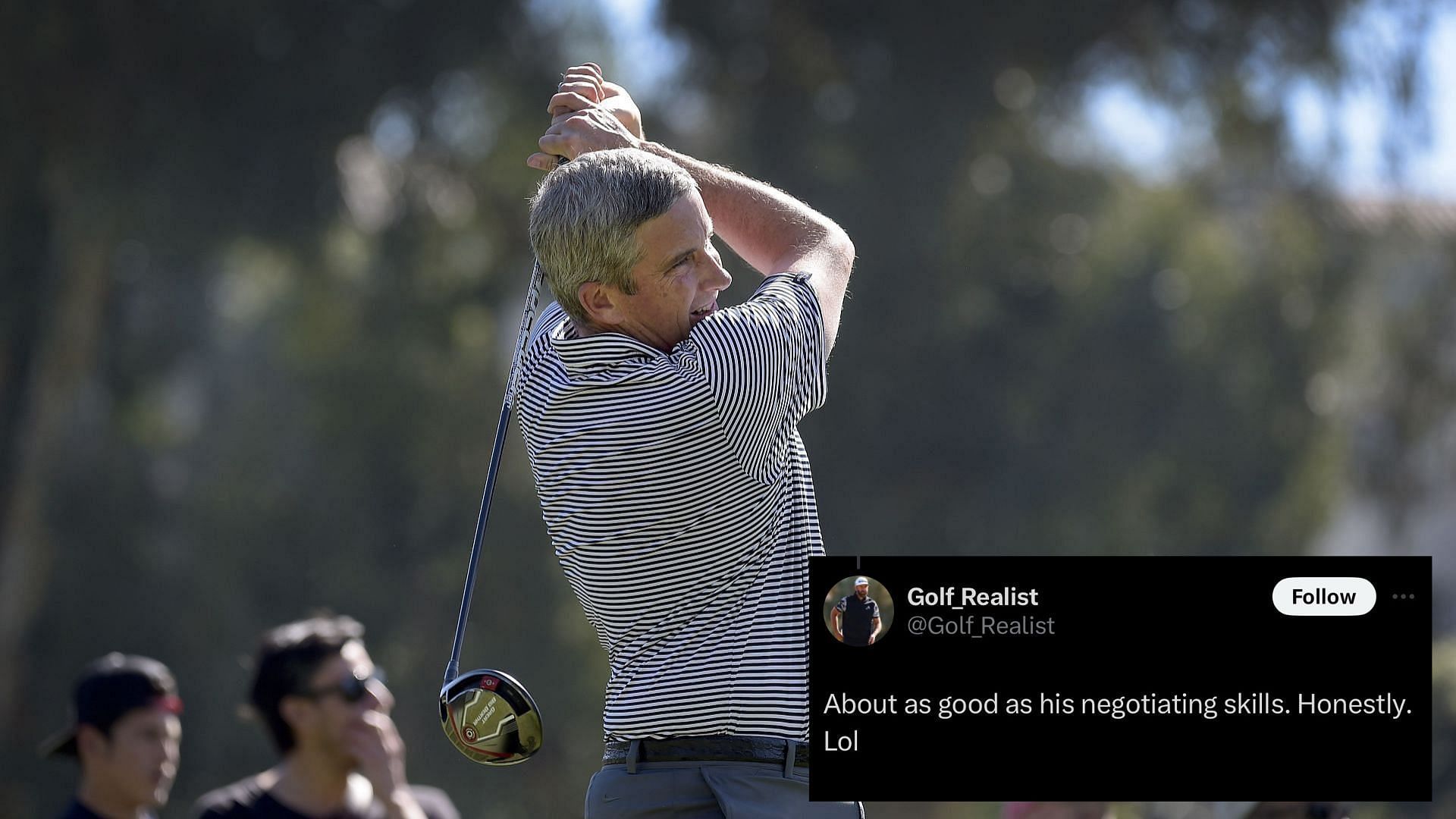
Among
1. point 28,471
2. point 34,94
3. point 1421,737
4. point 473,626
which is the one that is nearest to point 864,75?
point 473,626

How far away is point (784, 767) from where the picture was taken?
2.30m

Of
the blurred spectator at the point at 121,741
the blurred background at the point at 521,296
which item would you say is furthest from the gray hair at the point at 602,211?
the blurred background at the point at 521,296

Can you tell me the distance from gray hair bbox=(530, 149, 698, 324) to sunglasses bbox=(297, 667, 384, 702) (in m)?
2.42

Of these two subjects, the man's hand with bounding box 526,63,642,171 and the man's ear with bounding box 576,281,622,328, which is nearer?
the man's ear with bounding box 576,281,622,328

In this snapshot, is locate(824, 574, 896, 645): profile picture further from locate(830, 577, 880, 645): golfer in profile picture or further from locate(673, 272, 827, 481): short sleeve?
locate(673, 272, 827, 481): short sleeve

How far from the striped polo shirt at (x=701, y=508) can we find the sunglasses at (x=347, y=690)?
2.27 metres

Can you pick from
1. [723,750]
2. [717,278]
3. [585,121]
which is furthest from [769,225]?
[723,750]

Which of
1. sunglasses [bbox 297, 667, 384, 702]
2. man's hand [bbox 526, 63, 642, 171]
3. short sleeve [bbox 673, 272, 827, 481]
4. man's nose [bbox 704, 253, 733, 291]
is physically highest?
man's hand [bbox 526, 63, 642, 171]

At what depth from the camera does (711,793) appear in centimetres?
228

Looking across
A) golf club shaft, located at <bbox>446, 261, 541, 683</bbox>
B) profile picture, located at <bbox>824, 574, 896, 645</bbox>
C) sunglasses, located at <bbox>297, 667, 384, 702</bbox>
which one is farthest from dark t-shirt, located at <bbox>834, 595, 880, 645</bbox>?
sunglasses, located at <bbox>297, 667, 384, 702</bbox>

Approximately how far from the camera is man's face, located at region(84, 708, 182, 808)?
14.6 feet

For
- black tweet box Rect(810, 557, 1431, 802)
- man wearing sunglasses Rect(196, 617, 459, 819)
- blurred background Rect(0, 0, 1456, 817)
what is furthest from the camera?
blurred background Rect(0, 0, 1456, 817)

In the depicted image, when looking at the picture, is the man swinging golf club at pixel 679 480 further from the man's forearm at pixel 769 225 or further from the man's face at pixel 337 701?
the man's face at pixel 337 701

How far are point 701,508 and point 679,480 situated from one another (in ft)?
0.16
